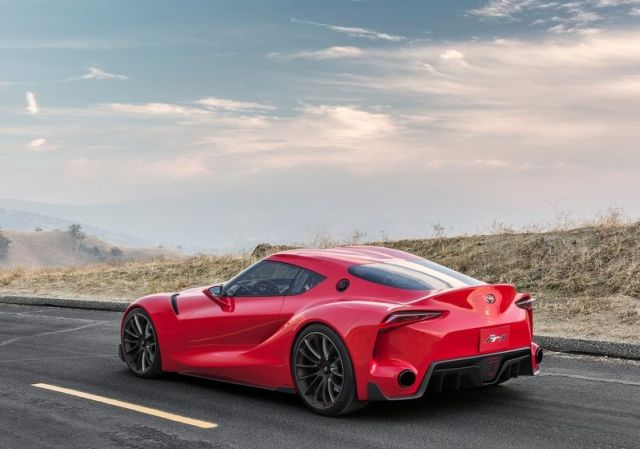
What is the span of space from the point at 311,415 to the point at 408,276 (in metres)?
1.40

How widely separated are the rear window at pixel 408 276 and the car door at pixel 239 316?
0.71 meters

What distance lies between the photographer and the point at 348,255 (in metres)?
7.41

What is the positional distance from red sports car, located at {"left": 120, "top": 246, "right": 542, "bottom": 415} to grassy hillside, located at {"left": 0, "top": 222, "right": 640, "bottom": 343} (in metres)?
4.15

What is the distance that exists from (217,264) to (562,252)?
31.5ft

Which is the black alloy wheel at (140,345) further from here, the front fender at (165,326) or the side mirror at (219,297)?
the side mirror at (219,297)

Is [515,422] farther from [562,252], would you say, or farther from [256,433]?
[562,252]

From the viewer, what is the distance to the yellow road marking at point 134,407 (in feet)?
21.8

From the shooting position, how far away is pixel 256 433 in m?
6.31

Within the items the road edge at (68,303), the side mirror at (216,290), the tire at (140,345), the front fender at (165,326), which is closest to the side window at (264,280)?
the side mirror at (216,290)

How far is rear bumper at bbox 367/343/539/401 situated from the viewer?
629 centimetres

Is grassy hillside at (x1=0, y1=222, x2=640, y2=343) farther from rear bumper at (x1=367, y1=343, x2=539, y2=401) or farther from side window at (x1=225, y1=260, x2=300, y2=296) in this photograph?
side window at (x1=225, y1=260, x2=300, y2=296)

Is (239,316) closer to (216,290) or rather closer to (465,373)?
(216,290)

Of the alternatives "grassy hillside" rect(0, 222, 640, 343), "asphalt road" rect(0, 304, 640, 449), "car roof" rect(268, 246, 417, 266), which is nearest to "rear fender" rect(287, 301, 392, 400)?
"asphalt road" rect(0, 304, 640, 449)

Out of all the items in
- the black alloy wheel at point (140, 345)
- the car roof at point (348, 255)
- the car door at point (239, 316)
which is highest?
the car roof at point (348, 255)
